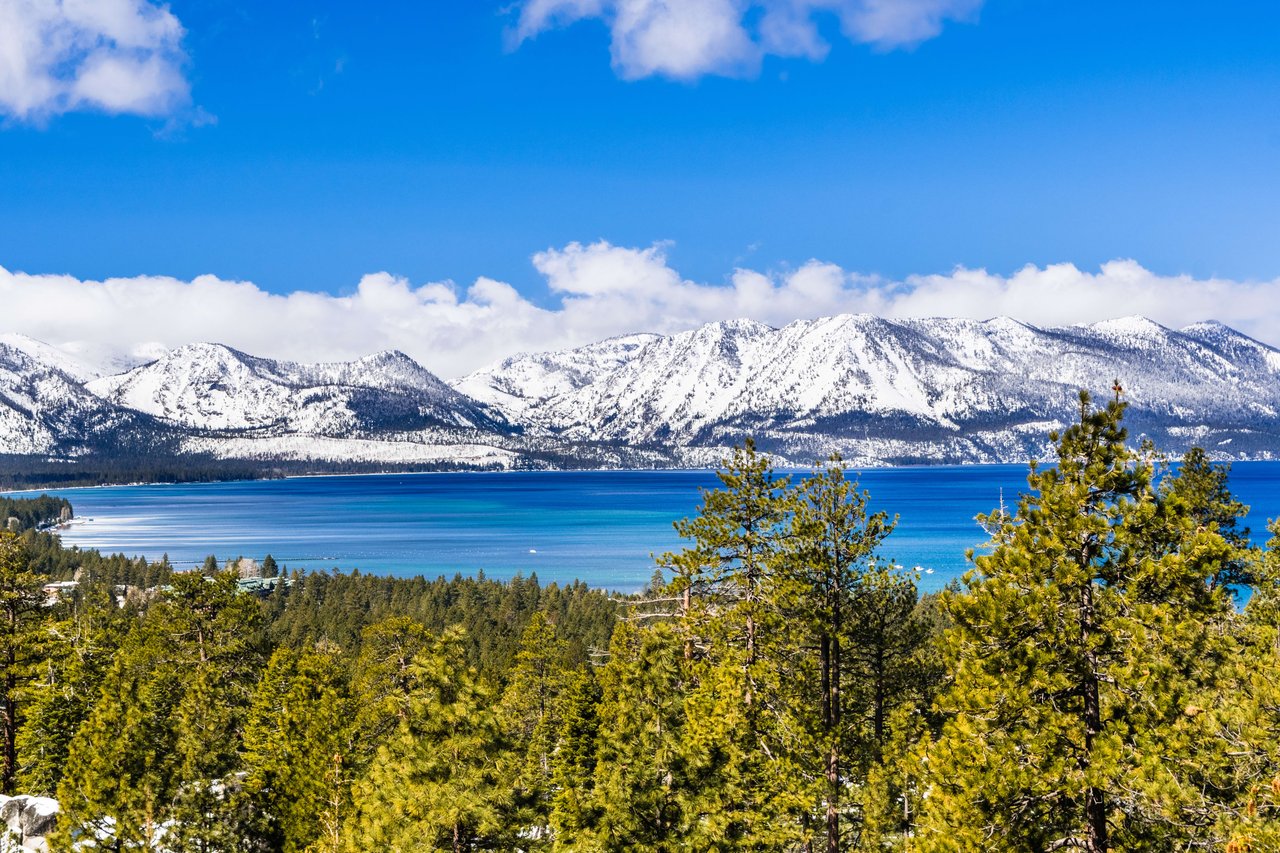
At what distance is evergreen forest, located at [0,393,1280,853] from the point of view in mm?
12719

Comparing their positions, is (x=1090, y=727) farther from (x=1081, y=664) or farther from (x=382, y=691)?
(x=382, y=691)

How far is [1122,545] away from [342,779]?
24.0 meters

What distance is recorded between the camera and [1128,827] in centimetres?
1307

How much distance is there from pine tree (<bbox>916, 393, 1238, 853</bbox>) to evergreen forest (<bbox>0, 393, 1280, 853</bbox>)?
0.04m

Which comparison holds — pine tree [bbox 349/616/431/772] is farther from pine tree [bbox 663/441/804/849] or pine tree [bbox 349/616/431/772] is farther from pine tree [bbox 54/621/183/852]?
pine tree [bbox 663/441/804/849]

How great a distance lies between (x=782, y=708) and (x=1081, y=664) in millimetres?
9339

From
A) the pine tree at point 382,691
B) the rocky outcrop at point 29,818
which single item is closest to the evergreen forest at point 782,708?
the pine tree at point 382,691

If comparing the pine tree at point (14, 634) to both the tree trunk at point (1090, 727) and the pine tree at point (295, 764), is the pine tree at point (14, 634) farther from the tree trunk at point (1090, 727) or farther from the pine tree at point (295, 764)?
the tree trunk at point (1090, 727)

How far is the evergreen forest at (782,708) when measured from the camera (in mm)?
12719

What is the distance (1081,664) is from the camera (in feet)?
42.5

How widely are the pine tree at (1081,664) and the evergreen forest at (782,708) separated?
1.8 inches

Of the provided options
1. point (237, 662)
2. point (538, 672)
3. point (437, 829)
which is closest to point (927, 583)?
point (538, 672)

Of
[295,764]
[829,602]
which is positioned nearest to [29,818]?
[295,764]

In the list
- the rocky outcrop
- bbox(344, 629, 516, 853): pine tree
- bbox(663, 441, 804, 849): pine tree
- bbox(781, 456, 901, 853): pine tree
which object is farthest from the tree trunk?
A: the rocky outcrop
